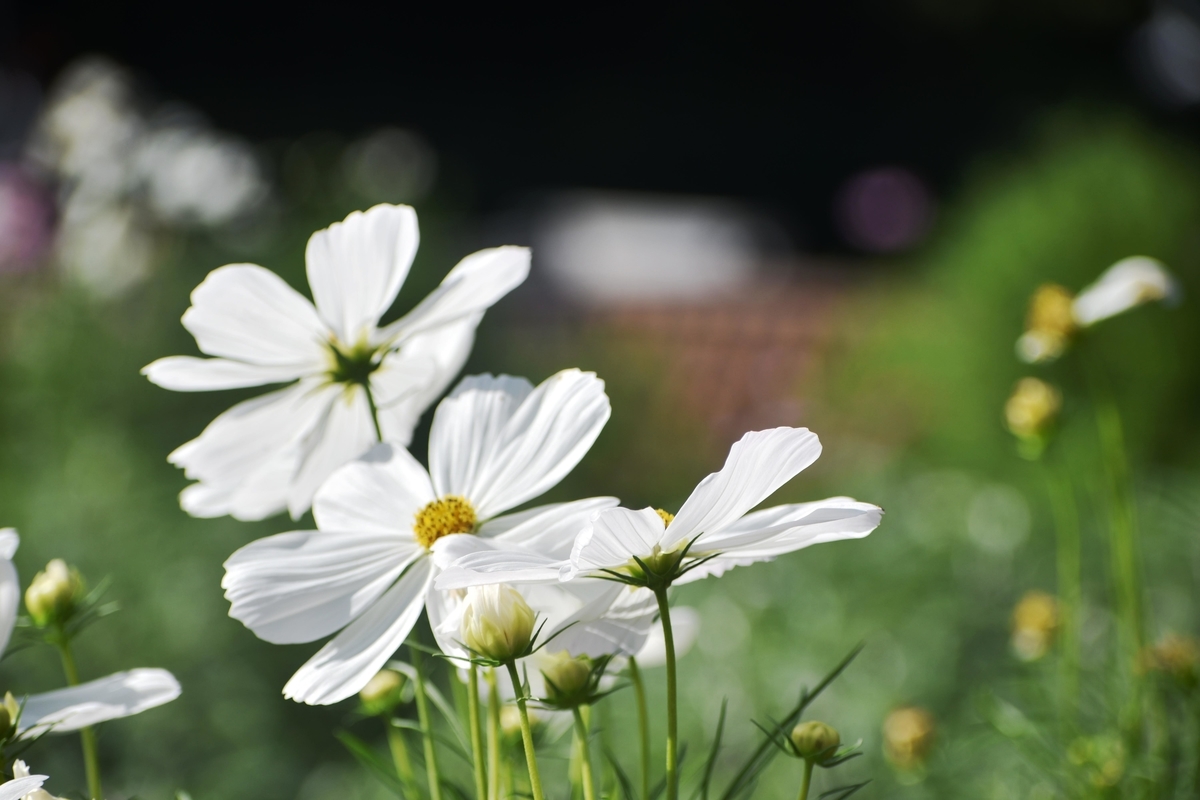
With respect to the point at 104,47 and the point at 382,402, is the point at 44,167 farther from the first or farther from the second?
the point at 104,47

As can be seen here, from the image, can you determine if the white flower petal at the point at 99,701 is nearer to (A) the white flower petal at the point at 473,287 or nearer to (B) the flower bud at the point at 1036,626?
(A) the white flower petal at the point at 473,287

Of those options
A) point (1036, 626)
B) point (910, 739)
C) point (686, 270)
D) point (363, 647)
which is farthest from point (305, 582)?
point (686, 270)

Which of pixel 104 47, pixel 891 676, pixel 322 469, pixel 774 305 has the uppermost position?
pixel 104 47

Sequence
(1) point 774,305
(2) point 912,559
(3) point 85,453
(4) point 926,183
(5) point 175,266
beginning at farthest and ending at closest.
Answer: (4) point 926,183
(1) point 774,305
(5) point 175,266
(3) point 85,453
(2) point 912,559

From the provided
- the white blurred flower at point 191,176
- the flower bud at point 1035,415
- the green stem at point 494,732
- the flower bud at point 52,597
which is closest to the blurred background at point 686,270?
the white blurred flower at point 191,176

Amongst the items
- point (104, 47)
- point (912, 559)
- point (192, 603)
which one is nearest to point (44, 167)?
point (192, 603)

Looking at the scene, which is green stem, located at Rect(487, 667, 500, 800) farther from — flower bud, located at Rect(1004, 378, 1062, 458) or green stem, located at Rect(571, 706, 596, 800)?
flower bud, located at Rect(1004, 378, 1062, 458)
